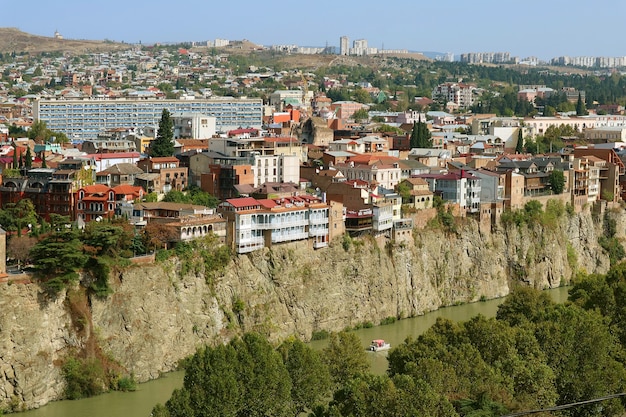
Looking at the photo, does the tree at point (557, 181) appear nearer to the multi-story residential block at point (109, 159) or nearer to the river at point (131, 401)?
the river at point (131, 401)

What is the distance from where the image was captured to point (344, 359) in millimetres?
17250

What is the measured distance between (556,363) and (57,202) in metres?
10.7

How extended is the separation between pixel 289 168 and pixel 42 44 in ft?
239

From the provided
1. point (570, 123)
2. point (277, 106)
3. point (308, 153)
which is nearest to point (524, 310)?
point (308, 153)

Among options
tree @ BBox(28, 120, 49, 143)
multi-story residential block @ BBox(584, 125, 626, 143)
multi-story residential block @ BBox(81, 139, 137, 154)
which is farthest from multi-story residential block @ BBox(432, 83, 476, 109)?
multi-story residential block @ BBox(81, 139, 137, 154)

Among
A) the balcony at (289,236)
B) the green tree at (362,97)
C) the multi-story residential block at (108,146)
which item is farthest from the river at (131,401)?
the green tree at (362,97)

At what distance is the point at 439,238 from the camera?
26.4m

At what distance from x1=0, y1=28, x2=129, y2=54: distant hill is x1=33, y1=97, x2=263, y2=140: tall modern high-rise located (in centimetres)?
5141

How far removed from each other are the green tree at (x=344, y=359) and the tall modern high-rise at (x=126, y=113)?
22.2m

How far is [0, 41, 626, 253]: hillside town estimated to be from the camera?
23.2 m

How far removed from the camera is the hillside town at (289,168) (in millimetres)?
23203

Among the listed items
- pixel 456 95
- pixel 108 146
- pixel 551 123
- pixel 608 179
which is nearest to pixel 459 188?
pixel 608 179

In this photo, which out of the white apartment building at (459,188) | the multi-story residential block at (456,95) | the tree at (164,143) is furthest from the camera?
the multi-story residential block at (456,95)

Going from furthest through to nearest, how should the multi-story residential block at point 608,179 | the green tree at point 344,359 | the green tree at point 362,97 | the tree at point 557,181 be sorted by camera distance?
the green tree at point 362,97 → the multi-story residential block at point 608,179 → the tree at point 557,181 → the green tree at point 344,359
